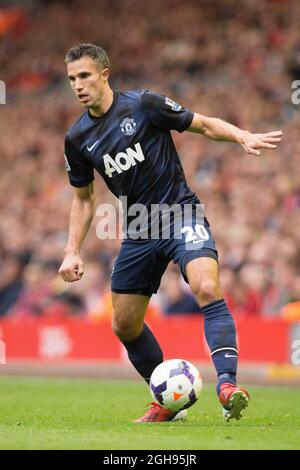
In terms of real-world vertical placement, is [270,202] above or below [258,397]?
above

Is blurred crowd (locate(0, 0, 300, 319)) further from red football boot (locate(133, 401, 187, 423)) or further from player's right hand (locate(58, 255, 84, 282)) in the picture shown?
player's right hand (locate(58, 255, 84, 282))

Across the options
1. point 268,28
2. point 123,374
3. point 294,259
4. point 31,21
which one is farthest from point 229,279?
point 31,21

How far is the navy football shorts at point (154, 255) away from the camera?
307 inches

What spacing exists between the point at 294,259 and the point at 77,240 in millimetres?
7170

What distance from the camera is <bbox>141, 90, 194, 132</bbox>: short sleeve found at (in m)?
8.05

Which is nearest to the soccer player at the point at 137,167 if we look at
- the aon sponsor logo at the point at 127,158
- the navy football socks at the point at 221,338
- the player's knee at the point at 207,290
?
the aon sponsor logo at the point at 127,158

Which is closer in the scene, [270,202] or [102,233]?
[270,202]

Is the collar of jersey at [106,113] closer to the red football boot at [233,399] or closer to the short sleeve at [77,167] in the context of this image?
the short sleeve at [77,167]

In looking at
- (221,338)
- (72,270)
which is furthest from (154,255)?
(221,338)

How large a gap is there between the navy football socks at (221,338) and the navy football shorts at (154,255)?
395mm

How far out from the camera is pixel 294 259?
1520cm

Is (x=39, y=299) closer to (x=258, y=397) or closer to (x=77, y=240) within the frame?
(x=258, y=397)

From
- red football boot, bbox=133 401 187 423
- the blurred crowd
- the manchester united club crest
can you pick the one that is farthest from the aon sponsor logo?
the blurred crowd

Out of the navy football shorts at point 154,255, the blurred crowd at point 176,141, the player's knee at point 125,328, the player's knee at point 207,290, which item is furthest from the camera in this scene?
the blurred crowd at point 176,141
